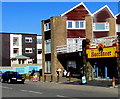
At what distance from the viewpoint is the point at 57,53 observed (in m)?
41.6

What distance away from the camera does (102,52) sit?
101 ft

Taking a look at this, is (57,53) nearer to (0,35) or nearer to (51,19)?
(51,19)

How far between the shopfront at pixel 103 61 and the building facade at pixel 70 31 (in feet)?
22.9

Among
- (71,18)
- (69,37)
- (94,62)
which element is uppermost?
(71,18)

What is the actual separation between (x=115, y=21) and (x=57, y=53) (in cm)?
1033

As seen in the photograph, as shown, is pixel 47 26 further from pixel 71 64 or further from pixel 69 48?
pixel 71 64

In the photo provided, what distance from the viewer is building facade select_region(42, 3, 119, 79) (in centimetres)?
4150

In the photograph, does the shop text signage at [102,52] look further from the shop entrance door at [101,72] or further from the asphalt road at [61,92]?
the asphalt road at [61,92]

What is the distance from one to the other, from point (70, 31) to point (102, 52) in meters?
12.9

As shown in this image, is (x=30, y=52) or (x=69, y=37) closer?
(x=69, y=37)

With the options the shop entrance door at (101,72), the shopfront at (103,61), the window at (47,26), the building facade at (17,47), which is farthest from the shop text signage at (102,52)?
the building facade at (17,47)

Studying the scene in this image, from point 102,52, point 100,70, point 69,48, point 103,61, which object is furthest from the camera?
point 69,48

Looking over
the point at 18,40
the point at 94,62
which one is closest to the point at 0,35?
the point at 18,40

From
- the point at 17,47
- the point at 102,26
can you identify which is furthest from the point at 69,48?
the point at 17,47
